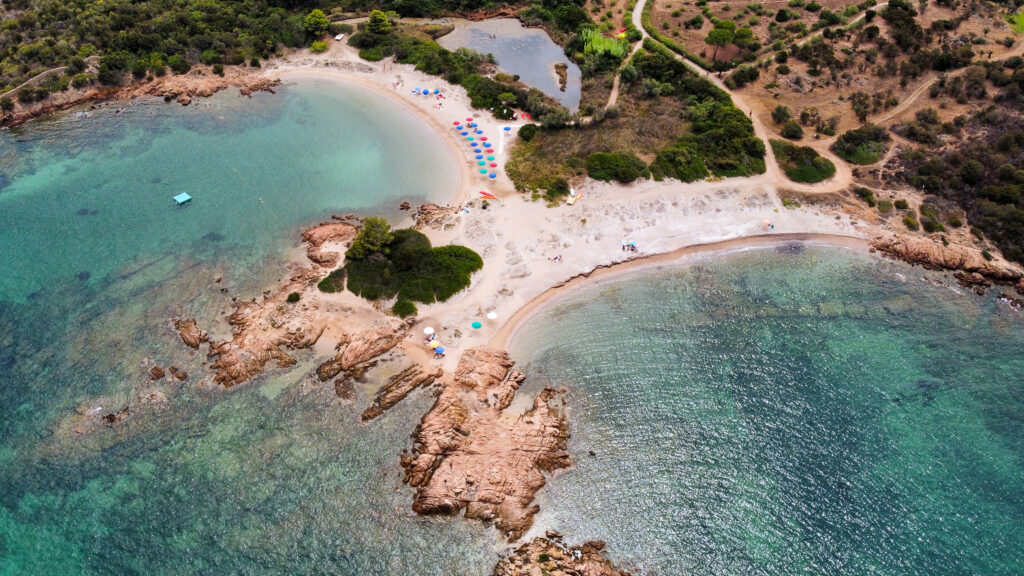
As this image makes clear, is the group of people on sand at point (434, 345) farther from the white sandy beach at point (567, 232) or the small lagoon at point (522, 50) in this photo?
the small lagoon at point (522, 50)

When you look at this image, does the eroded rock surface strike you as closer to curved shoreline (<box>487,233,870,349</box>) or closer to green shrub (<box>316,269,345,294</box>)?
curved shoreline (<box>487,233,870,349</box>)

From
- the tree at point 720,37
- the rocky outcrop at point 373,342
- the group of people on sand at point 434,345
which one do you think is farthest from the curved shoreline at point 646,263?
the tree at point 720,37

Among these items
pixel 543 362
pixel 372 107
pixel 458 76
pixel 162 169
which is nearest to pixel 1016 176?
pixel 543 362

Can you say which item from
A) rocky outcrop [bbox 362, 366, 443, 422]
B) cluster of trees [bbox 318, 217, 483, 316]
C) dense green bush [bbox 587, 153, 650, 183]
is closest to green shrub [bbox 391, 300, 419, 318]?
cluster of trees [bbox 318, 217, 483, 316]

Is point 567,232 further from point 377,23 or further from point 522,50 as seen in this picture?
point 377,23

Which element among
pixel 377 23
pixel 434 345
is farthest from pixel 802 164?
pixel 377 23
